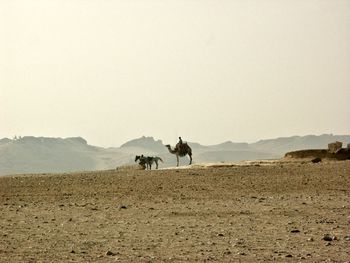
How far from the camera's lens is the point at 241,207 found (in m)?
16.3

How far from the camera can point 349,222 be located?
13.4m

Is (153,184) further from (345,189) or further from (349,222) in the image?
(349,222)

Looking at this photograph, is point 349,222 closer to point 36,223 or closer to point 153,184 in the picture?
point 36,223

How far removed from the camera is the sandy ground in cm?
1030

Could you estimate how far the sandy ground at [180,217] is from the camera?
10305mm

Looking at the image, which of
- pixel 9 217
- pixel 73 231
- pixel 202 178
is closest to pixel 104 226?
pixel 73 231

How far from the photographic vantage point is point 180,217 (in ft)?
48.3

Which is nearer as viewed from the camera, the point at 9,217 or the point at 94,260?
the point at 94,260

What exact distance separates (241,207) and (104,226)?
4403 millimetres

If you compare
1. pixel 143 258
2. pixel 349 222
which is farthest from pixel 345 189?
pixel 143 258

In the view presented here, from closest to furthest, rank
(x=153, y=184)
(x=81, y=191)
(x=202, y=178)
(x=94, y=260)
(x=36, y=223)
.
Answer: (x=94, y=260) → (x=36, y=223) → (x=81, y=191) → (x=153, y=184) → (x=202, y=178)

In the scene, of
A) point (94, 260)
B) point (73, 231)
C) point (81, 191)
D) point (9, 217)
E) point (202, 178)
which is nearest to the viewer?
point (94, 260)

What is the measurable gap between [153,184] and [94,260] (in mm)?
12712

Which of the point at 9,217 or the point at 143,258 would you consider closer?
the point at 143,258
